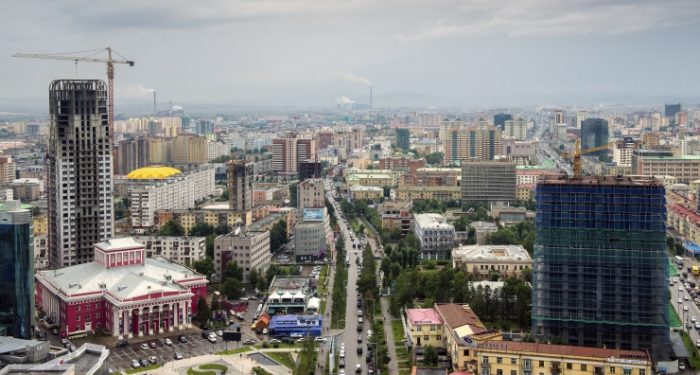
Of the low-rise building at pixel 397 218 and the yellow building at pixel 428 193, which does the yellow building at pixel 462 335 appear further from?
the yellow building at pixel 428 193

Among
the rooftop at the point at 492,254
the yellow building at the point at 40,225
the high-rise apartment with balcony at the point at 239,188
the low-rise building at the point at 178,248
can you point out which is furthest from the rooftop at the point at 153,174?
the rooftop at the point at 492,254

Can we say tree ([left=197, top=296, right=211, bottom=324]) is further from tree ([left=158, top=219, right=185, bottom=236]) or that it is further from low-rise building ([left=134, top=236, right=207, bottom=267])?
tree ([left=158, top=219, right=185, bottom=236])

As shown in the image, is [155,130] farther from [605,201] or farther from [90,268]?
[605,201]

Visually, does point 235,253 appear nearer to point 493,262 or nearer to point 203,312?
point 203,312

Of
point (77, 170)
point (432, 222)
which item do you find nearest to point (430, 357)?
point (77, 170)

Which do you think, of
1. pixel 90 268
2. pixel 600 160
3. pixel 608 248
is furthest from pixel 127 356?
pixel 600 160

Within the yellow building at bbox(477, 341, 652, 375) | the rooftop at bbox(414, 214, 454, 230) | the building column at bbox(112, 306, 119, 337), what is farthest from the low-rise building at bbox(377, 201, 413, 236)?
the yellow building at bbox(477, 341, 652, 375)
